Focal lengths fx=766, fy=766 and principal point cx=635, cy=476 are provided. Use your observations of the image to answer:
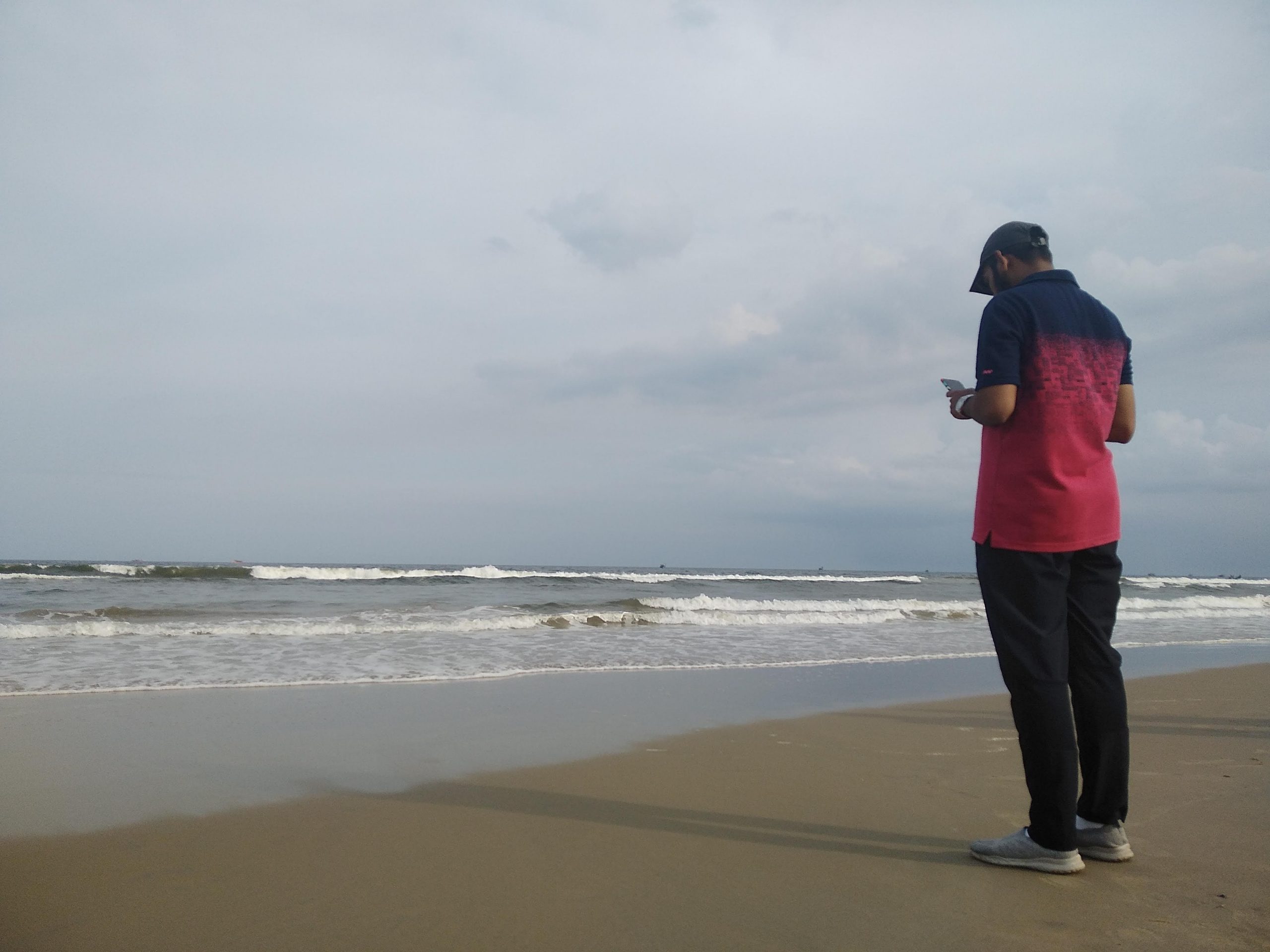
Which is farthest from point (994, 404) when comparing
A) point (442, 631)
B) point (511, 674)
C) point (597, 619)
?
point (597, 619)

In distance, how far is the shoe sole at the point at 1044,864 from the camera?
92.0 inches

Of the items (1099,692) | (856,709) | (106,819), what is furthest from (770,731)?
(106,819)

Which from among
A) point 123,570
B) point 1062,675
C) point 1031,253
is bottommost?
point 123,570

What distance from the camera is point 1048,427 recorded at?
7.94 feet

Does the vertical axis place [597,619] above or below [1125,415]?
below

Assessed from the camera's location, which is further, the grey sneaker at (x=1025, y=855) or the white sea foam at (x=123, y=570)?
the white sea foam at (x=123, y=570)

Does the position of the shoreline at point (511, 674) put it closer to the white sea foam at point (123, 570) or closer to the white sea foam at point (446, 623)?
the white sea foam at point (446, 623)

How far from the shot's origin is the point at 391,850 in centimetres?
260

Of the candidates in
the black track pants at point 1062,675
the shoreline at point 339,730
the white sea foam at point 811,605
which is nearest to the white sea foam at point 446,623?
the white sea foam at point 811,605

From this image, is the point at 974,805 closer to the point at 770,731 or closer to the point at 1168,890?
the point at 1168,890

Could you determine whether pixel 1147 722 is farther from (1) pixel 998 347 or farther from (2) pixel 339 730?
(2) pixel 339 730

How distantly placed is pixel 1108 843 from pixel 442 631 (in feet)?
31.3

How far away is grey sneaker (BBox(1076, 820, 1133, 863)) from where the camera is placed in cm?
246

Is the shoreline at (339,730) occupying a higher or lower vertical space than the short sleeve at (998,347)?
lower
